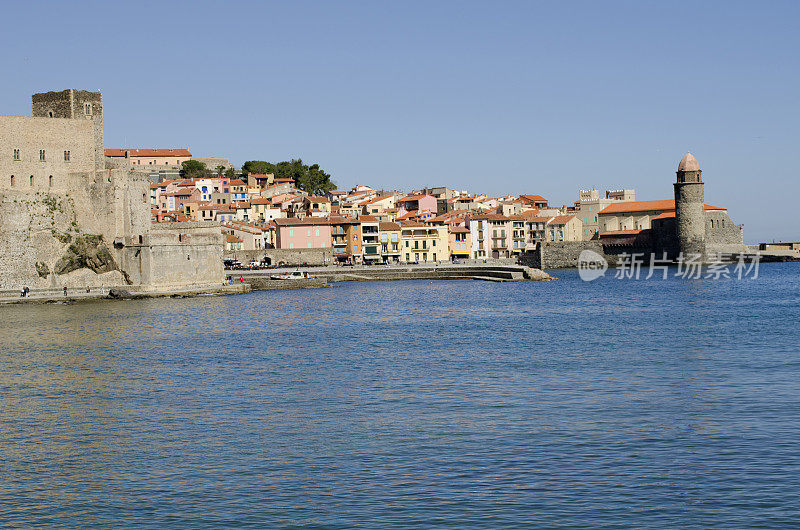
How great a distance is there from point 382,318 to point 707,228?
2350 inches

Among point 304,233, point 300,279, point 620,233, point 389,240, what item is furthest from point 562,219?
point 300,279

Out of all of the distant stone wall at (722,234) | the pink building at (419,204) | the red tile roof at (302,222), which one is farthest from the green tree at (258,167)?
the distant stone wall at (722,234)

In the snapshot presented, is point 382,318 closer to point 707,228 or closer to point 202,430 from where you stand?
point 202,430

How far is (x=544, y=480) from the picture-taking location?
1125cm

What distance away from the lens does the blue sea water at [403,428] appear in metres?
10.4

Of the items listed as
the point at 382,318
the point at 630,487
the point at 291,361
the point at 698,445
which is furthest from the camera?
the point at 382,318

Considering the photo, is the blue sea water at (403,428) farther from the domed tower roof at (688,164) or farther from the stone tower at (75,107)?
the domed tower roof at (688,164)

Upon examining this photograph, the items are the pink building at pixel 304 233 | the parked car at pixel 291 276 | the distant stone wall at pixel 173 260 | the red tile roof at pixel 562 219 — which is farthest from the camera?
the red tile roof at pixel 562 219

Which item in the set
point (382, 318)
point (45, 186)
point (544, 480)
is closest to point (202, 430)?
point (544, 480)

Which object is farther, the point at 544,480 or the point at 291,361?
the point at 291,361

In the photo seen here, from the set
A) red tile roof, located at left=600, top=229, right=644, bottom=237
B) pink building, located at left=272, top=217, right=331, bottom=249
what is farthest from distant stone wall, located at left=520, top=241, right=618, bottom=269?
pink building, located at left=272, top=217, right=331, bottom=249

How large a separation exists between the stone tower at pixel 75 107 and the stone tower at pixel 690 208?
53.4 m

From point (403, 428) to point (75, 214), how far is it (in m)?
38.7

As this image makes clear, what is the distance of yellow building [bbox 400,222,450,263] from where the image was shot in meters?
82.6
